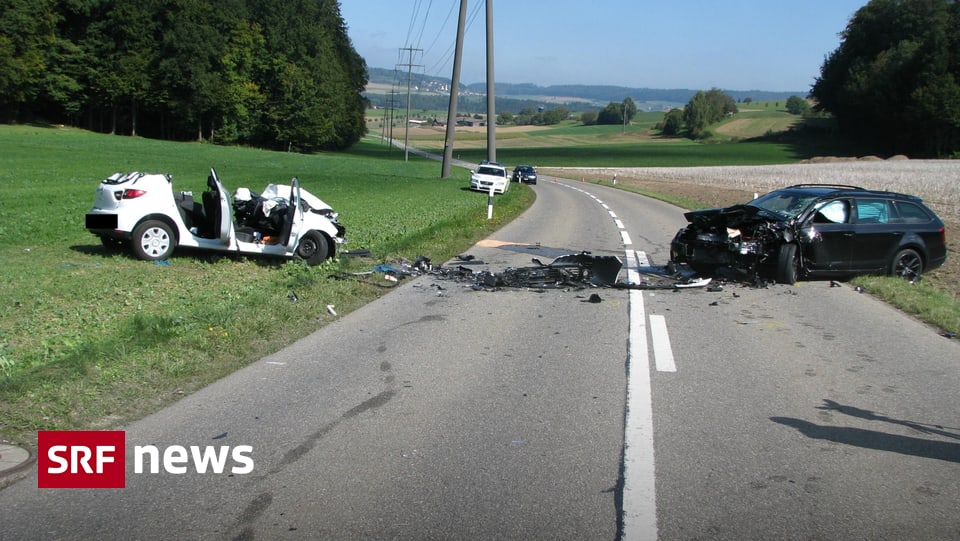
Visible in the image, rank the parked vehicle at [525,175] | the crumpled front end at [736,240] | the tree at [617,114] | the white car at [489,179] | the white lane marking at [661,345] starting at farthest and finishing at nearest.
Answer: the tree at [617,114]
the parked vehicle at [525,175]
the white car at [489,179]
the crumpled front end at [736,240]
the white lane marking at [661,345]

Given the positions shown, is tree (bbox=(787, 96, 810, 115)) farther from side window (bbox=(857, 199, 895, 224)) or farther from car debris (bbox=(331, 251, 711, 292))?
car debris (bbox=(331, 251, 711, 292))

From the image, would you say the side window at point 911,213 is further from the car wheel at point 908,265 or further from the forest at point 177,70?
the forest at point 177,70

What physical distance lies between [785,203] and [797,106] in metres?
157

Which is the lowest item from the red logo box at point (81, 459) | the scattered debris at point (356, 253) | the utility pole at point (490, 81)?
the red logo box at point (81, 459)

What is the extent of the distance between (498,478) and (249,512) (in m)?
1.37

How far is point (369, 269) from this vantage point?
12.2m

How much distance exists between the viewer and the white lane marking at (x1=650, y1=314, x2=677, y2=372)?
23.7 ft

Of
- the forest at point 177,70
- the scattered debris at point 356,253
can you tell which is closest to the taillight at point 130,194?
the scattered debris at point 356,253

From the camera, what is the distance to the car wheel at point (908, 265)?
13109 mm

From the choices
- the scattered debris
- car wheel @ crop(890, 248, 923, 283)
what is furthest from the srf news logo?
car wheel @ crop(890, 248, 923, 283)

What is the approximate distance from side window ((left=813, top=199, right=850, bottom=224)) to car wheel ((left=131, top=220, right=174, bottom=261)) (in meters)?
10.1

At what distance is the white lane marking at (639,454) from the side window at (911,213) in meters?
7.42

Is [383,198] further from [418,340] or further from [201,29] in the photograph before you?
[201,29]

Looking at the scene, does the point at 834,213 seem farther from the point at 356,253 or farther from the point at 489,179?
the point at 489,179
